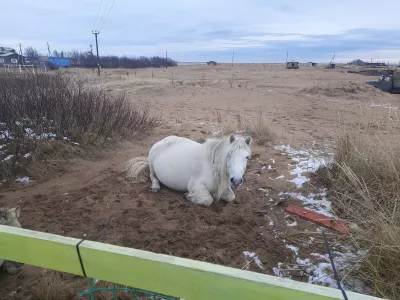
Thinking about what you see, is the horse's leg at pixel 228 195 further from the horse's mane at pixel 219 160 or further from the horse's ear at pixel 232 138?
the horse's ear at pixel 232 138

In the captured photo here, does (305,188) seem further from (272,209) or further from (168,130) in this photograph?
(168,130)

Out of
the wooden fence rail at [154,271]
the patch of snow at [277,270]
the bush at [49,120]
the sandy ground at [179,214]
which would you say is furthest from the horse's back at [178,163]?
the wooden fence rail at [154,271]

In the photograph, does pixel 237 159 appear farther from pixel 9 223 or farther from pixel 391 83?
pixel 391 83

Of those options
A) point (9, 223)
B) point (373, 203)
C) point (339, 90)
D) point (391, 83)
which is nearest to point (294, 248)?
point (373, 203)

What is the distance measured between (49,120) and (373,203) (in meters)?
5.65

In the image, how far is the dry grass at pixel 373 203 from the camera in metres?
2.35

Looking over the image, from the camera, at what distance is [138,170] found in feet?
16.5

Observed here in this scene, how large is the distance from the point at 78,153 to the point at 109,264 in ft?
15.9

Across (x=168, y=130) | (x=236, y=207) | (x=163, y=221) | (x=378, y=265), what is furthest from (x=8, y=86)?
(x=378, y=265)

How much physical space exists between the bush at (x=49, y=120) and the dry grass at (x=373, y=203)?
184 inches

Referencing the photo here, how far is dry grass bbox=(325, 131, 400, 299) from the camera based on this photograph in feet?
7.70

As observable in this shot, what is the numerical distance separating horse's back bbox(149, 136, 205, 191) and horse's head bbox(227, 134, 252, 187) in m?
0.66

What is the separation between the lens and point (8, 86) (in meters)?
6.91

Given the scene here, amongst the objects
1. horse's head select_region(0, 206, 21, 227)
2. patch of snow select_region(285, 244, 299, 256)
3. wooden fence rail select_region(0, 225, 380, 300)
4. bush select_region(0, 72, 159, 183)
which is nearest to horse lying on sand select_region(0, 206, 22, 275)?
horse's head select_region(0, 206, 21, 227)
